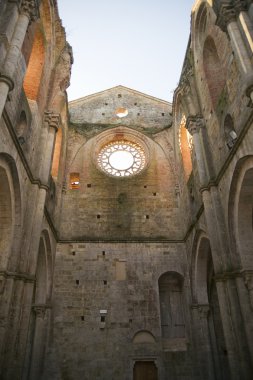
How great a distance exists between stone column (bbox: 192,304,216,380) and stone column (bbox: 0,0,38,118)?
29.5 feet

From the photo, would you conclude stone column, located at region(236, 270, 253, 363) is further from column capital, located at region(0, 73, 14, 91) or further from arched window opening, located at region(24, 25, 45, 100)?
arched window opening, located at region(24, 25, 45, 100)

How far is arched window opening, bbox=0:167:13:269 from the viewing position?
7.92 meters

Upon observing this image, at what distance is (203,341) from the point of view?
1087 centimetres

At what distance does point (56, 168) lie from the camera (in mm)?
14000

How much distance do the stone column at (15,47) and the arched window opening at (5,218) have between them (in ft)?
6.70

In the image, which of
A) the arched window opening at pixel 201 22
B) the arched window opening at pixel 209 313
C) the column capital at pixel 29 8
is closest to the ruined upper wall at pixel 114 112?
the arched window opening at pixel 201 22

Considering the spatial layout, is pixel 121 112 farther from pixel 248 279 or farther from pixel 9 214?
pixel 248 279

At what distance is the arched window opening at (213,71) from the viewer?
35.3ft

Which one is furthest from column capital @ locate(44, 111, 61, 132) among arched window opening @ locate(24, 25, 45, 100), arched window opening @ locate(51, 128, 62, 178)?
arched window opening @ locate(51, 128, 62, 178)

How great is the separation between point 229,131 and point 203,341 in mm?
6806

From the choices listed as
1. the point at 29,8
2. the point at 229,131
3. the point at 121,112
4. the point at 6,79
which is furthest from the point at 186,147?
the point at 6,79

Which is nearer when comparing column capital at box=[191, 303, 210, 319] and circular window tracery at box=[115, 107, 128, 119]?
column capital at box=[191, 303, 210, 319]

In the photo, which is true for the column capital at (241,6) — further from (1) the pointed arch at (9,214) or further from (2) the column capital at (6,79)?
(1) the pointed arch at (9,214)

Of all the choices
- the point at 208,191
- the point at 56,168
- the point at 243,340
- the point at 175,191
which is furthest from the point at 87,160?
the point at 243,340
